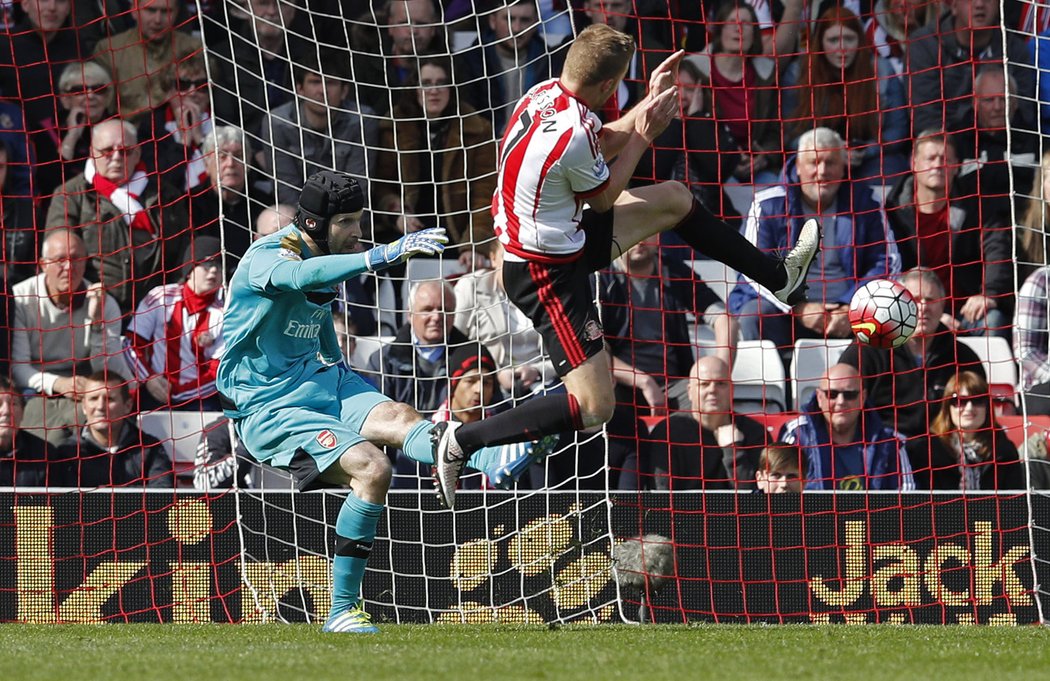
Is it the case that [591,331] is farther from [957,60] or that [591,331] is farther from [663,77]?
[957,60]

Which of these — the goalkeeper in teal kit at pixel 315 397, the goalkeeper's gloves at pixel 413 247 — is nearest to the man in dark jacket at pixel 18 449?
the goalkeeper in teal kit at pixel 315 397

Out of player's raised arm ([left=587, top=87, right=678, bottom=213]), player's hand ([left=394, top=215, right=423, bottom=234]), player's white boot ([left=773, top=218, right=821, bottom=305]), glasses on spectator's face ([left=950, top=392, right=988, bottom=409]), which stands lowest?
glasses on spectator's face ([left=950, top=392, right=988, bottom=409])

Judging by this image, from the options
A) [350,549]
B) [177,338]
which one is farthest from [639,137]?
[177,338]

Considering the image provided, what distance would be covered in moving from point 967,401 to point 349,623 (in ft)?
15.0

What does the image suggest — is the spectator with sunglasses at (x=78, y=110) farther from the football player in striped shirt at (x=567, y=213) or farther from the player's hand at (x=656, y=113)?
the player's hand at (x=656, y=113)

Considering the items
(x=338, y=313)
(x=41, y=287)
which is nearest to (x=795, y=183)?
(x=338, y=313)

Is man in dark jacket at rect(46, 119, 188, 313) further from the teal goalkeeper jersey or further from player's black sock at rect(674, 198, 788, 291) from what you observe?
player's black sock at rect(674, 198, 788, 291)

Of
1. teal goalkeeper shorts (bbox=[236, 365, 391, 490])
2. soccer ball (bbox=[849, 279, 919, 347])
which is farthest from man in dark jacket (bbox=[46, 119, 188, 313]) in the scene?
soccer ball (bbox=[849, 279, 919, 347])

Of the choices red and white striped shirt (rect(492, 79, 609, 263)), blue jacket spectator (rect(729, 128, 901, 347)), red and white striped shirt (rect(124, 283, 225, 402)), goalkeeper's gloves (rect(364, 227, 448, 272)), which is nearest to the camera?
goalkeeper's gloves (rect(364, 227, 448, 272))

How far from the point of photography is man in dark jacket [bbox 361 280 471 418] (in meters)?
9.59

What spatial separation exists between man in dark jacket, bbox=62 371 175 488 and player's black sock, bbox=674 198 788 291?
4004mm

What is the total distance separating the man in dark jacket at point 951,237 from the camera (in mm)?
10414

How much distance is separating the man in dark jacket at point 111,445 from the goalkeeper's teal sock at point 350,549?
9.39 feet

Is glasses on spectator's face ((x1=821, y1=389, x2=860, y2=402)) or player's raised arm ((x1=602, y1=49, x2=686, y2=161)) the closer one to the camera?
player's raised arm ((x1=602, y1=49, x2=686, y2=161))
